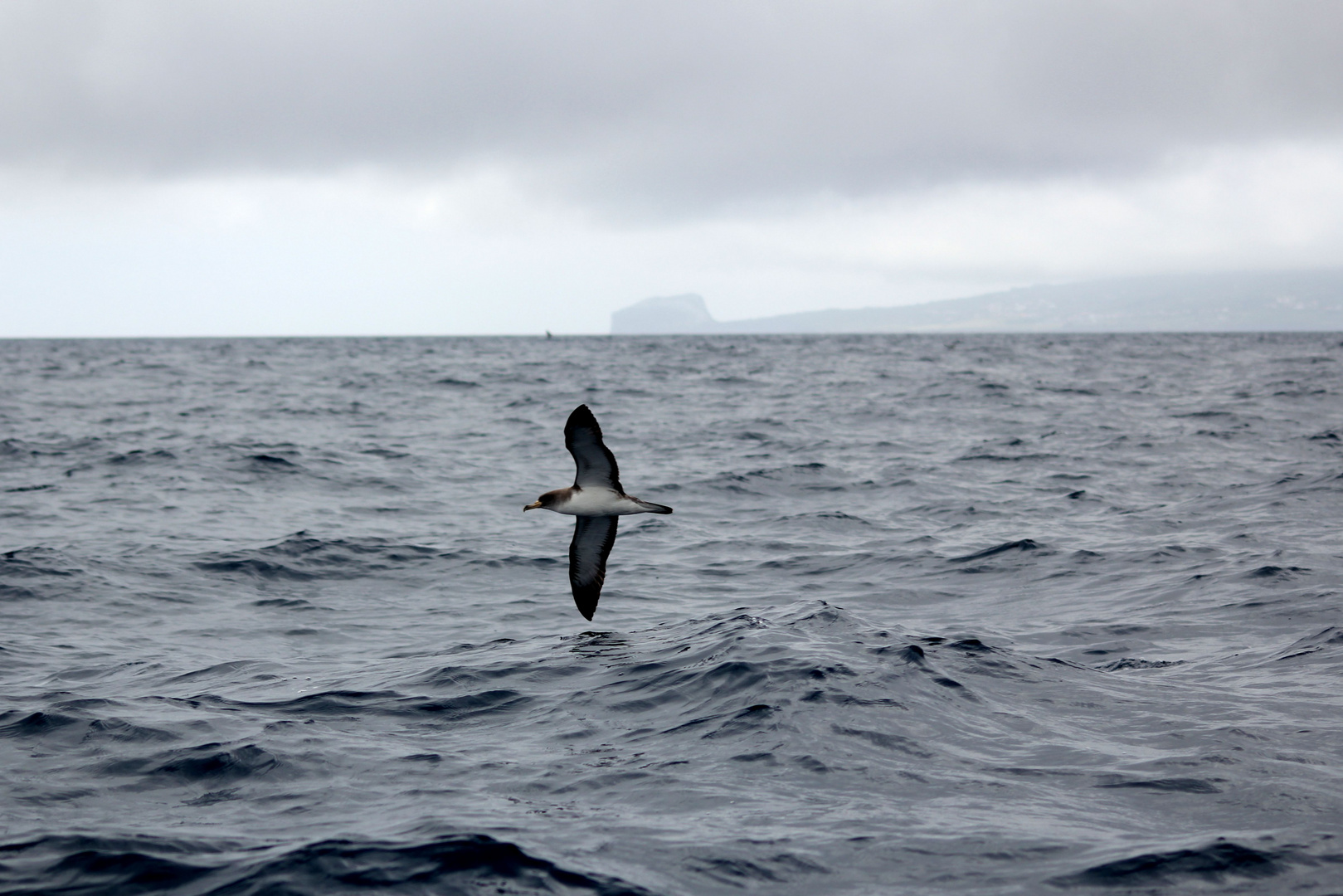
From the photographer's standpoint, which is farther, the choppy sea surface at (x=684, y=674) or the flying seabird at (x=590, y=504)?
the flying seabird at (x=590, y=504)

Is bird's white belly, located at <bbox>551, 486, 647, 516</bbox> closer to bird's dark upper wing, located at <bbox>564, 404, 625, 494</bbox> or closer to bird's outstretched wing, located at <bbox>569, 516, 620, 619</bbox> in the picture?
bird's dark upper wing, located at <bbox>564, 404, 625, 494</bbox>

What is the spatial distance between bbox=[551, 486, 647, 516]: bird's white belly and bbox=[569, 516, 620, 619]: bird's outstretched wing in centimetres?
39

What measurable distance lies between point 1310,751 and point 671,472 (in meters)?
16.5

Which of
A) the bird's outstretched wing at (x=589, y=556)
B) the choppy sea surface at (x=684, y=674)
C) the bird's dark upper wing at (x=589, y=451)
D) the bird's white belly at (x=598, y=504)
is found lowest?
the choppy sea surface at (x=684, y=674)

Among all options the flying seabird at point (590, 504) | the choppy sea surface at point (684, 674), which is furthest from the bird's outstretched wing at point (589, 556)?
the choppy sea surface at point (684, 674)

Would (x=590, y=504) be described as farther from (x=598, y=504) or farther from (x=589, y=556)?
(x=589, y=556)

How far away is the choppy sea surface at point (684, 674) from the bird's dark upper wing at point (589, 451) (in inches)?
63.9

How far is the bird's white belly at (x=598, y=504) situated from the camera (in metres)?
10.9

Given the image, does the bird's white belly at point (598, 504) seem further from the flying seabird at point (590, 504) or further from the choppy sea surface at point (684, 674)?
the choppy sea surface at point (684, 674)

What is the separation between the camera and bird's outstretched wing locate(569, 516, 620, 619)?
11680 millimetres

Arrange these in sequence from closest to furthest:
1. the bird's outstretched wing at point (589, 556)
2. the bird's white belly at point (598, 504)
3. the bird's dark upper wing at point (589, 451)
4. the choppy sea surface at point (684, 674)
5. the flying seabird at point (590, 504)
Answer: the choppy sea surface at point (684, 674)
the bird's dark upper wing at point (589, 451)
the flying seabird at point (590, 504)
the bird's white belly at point (598, 504)
the bird's outstretched wing at point (589, 556)

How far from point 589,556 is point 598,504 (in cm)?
101

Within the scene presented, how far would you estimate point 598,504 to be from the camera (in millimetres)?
11086

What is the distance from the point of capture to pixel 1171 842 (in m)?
6.14
